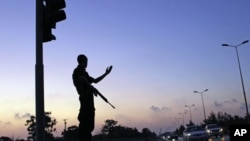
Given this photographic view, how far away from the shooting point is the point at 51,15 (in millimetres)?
6512

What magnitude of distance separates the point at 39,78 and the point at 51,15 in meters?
1.06

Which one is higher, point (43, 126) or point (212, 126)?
point (212, 126)

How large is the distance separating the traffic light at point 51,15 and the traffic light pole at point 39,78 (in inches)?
3.3

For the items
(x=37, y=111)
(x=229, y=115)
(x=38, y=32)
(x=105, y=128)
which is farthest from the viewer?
(x=229, y=115)

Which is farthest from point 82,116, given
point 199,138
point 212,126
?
point 212,126

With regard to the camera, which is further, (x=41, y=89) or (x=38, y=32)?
(x=38, y=32)

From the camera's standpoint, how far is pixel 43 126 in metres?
5.78

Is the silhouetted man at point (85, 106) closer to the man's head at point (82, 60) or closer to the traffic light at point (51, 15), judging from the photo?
the man's head at point (82, 60)

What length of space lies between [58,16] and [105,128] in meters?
125

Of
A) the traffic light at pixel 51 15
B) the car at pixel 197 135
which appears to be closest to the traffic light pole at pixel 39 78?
the traffic light at pixel 51 15

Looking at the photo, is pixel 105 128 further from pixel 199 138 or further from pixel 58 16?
pixel 58 16

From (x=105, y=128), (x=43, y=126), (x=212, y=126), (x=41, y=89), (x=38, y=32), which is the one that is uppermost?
(x=105, y=128)

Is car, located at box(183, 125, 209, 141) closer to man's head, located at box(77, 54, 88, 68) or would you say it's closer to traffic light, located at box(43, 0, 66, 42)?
man's head, located at box(77, 54, 88, 68)

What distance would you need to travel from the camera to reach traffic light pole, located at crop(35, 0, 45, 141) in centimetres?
577
